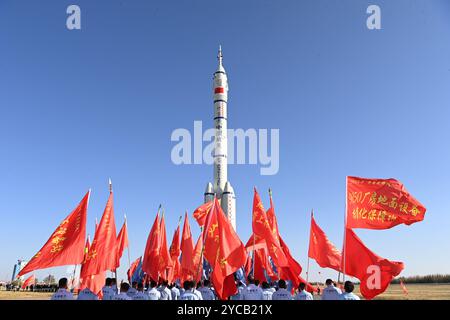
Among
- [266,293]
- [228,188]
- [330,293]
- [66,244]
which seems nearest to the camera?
[330,293]

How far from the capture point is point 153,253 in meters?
18.0

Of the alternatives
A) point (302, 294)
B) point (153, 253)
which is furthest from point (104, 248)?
point (302, 294)

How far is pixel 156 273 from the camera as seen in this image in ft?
58.2

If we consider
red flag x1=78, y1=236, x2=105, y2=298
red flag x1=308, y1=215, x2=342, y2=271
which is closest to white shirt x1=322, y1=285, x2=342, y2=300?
red flag x1=308, y1=215, x2=342, y2=271

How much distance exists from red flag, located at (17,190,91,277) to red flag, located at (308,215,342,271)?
917 cm

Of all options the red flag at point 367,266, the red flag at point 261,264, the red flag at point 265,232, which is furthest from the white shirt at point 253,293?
the red flag at point 261,264

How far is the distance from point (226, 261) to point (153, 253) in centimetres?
677

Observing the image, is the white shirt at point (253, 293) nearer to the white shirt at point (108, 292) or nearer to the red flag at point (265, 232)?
the red flag at point (265, 232)

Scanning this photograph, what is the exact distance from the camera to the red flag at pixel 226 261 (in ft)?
39.9

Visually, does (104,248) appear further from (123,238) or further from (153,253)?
(123,238)

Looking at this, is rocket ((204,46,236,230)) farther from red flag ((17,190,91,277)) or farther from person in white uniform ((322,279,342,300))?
person in white uniform ((322,279,342,300))

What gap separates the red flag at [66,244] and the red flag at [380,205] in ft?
29.1
